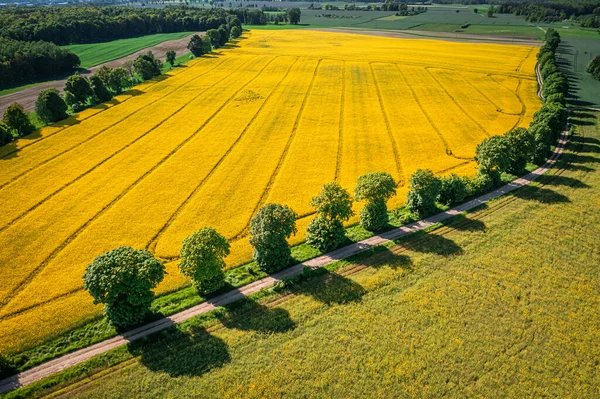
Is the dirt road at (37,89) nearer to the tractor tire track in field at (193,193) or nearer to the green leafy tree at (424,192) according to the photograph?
the tractor tire track in field at (193,193)

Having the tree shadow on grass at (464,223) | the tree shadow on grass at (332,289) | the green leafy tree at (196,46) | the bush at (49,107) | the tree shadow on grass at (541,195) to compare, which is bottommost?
the tree shadow on grass at (332,289)

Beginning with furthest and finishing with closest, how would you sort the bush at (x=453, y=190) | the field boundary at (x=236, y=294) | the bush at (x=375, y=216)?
the bush at (x=453, y=190) < the bush at (x=375, y=216) < the field boundary at (x=236, y=294)

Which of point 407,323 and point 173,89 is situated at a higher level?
point 173,89

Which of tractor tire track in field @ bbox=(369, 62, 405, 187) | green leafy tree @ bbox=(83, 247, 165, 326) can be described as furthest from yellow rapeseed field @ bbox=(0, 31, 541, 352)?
green leafy tree @ bbox=(83, 247, 165, 326)

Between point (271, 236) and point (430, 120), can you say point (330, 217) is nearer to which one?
point (271, 236)

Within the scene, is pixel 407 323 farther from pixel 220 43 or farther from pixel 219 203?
pixel 220 43

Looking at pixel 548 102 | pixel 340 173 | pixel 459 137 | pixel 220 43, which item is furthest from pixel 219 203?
pixel 220 43

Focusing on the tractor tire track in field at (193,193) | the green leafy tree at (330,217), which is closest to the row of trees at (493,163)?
the green leafy tree at (330,217)
